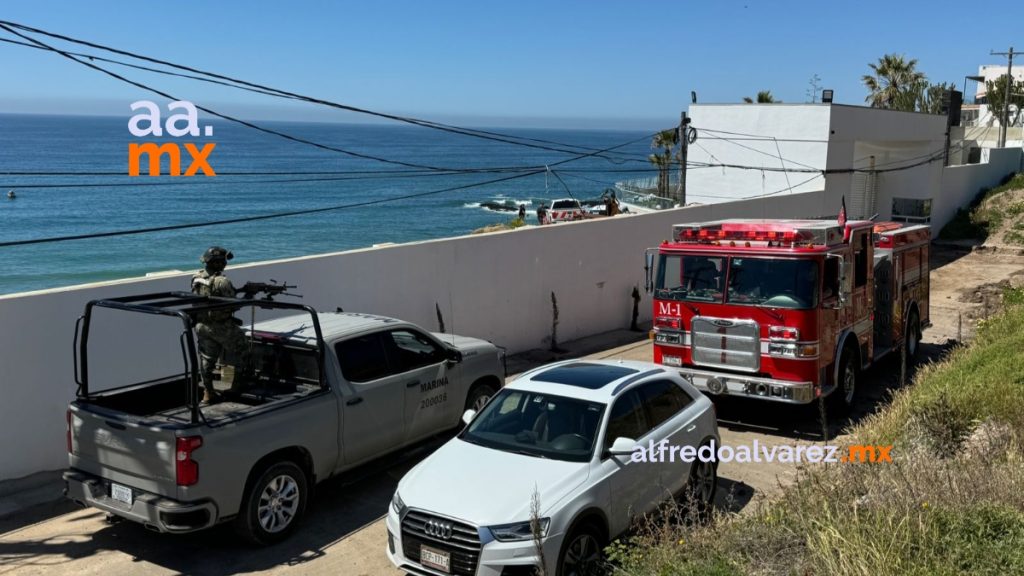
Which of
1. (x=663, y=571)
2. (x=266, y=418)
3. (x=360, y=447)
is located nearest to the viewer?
(x=663, y=571)

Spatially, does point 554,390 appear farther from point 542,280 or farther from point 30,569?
point 542,280

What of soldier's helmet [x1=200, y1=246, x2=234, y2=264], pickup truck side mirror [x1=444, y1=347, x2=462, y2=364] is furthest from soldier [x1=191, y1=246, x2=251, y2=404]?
pickup truck side mirror [x1=444, y1=347, x2=462, y2=364]

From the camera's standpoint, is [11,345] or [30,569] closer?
[30,569]

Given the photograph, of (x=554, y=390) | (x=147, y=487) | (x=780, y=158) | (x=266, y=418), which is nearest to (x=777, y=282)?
(x=554, y=390)

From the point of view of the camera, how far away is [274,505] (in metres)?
7.34

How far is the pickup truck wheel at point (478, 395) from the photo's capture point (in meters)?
9.61

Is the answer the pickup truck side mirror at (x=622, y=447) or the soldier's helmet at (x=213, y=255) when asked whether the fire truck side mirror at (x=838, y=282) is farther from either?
the soldier's helmet at (x=213, y=255)

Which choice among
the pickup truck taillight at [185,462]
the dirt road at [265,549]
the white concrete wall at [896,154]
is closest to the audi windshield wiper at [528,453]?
the dirt road at [265,549]

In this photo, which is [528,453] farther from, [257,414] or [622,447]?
[257,414]

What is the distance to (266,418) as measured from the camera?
7176 mm

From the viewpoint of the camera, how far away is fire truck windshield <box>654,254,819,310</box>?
1049cm

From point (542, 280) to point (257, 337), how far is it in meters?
7.84

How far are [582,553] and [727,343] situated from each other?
17.3ft

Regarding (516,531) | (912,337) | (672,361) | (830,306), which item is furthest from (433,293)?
(912,337)
